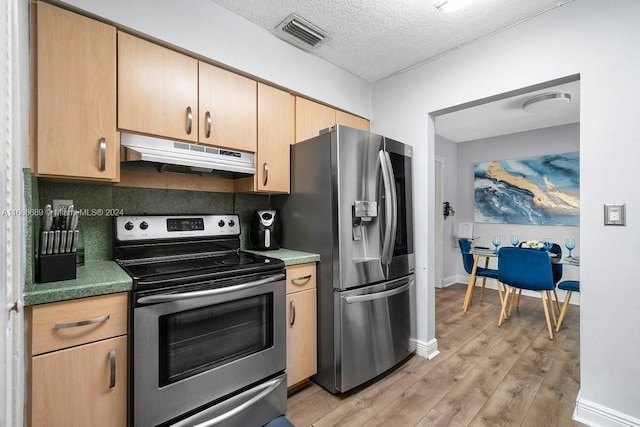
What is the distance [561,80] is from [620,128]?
474 mm

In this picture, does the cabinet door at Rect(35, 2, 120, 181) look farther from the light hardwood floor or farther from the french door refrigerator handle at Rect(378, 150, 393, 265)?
the light hardwood floor

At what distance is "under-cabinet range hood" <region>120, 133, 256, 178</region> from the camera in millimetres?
1576

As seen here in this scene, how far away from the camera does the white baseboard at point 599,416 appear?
1551 mm

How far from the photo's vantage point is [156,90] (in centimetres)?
166

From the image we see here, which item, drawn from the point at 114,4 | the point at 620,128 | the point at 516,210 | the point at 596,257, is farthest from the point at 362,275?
the point at 516,210

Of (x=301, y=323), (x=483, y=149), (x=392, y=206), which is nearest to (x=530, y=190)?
(x=483, y=149)

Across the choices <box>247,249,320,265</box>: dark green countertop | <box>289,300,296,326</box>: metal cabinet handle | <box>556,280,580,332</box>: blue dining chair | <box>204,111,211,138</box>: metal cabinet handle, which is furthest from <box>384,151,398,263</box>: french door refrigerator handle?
<box>556,280,580,332</box>: blue dining chair

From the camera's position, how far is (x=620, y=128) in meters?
1.59

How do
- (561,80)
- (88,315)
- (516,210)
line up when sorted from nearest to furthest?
(88,315) → (561,80) → (516,210)

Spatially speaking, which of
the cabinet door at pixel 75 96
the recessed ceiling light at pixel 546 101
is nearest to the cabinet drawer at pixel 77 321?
the cabinet door at pixel 75 96

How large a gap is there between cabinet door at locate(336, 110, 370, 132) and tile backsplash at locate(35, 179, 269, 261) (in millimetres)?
1345

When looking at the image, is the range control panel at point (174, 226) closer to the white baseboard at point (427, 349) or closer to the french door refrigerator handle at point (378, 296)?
the french door refrigerator handle at point (378, 296)

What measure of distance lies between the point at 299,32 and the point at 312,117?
62cm

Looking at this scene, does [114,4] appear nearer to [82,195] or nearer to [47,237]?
[82,195]
